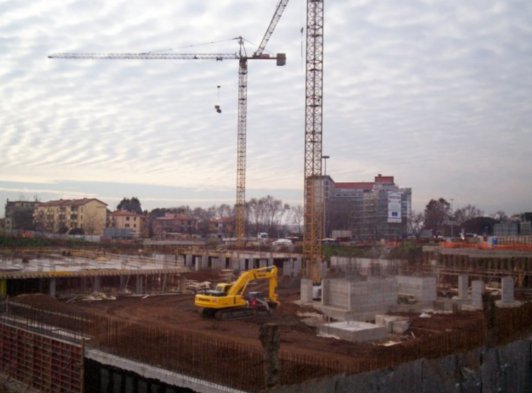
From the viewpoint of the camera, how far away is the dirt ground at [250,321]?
658 inches

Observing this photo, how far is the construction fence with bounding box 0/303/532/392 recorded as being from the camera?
37.2 ft

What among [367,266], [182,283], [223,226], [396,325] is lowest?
[396,325]

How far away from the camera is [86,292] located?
28.6 m

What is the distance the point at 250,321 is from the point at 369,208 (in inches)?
3439

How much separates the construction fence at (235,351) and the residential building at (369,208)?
78.3 meters

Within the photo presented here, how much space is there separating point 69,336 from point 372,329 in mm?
9594

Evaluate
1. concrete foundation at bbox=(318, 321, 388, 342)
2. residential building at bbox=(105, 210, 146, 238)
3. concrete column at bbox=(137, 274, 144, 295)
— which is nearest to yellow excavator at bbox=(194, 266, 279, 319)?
concrete foundation at bbox=(318, 321, 388, 342)

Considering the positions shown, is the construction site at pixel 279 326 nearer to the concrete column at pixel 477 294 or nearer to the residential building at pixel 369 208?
the concrete column at pixel 477 294

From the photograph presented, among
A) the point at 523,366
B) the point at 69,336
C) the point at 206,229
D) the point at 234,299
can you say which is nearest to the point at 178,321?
the point at 234,299

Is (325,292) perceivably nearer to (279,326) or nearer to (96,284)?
(279,326)

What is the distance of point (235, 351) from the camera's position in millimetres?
12812

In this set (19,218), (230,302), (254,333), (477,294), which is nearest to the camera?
(254,333)

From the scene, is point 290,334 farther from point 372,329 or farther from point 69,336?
point 69,336

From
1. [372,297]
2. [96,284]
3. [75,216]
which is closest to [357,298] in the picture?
[372,297]
